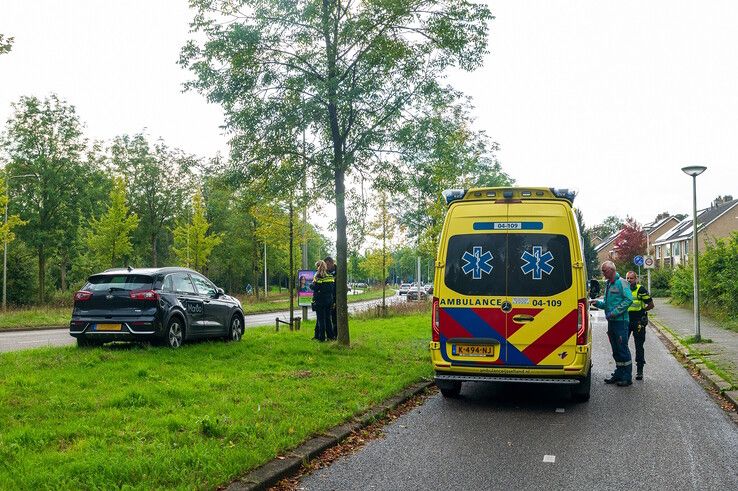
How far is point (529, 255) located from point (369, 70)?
5380mm

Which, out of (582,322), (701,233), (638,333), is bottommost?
(638,333)

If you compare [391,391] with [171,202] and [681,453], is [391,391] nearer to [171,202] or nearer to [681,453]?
[681,453]

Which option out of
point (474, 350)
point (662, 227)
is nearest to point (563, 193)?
point (474, 350)

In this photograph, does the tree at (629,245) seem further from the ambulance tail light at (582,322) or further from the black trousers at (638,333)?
the ambulance tail light at (582,322)

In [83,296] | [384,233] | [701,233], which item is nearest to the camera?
[83,296]

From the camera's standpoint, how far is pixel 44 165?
138ft

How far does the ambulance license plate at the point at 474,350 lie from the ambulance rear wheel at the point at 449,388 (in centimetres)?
59

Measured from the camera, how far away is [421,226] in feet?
88.0

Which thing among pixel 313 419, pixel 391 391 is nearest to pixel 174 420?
pixel 313 419

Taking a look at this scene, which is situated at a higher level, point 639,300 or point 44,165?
point 44,165

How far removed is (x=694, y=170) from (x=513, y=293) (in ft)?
34.4

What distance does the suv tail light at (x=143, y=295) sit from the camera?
10930 mm

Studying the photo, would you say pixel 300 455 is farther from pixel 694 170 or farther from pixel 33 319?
pixel 33 319

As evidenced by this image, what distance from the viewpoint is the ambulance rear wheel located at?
8.52 m
